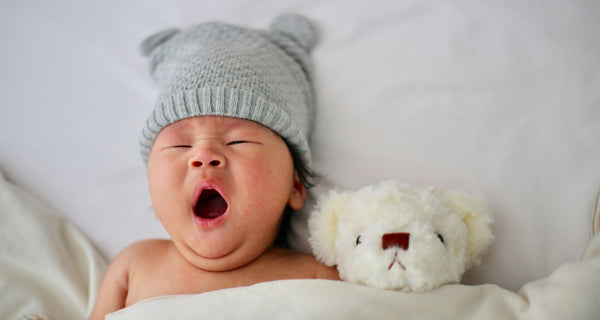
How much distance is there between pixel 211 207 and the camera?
118 centimetres

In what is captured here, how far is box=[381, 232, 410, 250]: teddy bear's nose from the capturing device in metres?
0.89

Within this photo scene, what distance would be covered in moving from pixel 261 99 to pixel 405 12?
57cm

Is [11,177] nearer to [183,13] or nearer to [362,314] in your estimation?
[183,13]

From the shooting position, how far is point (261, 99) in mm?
1104

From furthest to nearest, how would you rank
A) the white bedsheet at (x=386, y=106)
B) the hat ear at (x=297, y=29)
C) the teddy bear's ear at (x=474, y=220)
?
the hat ear at (x=297, y=29), the white bedsheet at (x=386, y=106), the teddy bear's ear at (x=474, y=220)

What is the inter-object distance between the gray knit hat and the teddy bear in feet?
0.87

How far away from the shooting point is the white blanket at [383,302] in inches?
33.1

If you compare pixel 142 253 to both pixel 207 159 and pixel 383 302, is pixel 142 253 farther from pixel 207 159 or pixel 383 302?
pixel 383 302

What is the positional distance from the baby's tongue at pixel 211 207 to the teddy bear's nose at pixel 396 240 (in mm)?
459

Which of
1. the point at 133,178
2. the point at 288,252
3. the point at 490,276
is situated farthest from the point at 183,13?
the point at 490,276

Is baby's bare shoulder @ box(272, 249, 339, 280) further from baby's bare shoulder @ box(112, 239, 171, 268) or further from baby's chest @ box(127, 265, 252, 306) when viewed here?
baby's bare shoulder @ box(112, 239, 171, 268)

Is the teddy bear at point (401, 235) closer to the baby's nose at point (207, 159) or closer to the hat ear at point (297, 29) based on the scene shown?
the baby's nose at point (207, 159)

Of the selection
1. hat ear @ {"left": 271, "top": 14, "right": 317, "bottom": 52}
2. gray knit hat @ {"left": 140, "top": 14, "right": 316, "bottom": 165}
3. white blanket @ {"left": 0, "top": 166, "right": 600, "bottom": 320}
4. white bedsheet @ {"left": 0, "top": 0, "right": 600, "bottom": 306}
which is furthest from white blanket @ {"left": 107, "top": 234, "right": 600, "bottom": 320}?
hat ear @ {"left": 271, "top": 14, "right": 317, "bottom": 52}

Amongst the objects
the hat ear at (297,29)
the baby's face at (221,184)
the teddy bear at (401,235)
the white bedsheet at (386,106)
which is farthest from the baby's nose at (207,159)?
the hat ear at (297,29)
